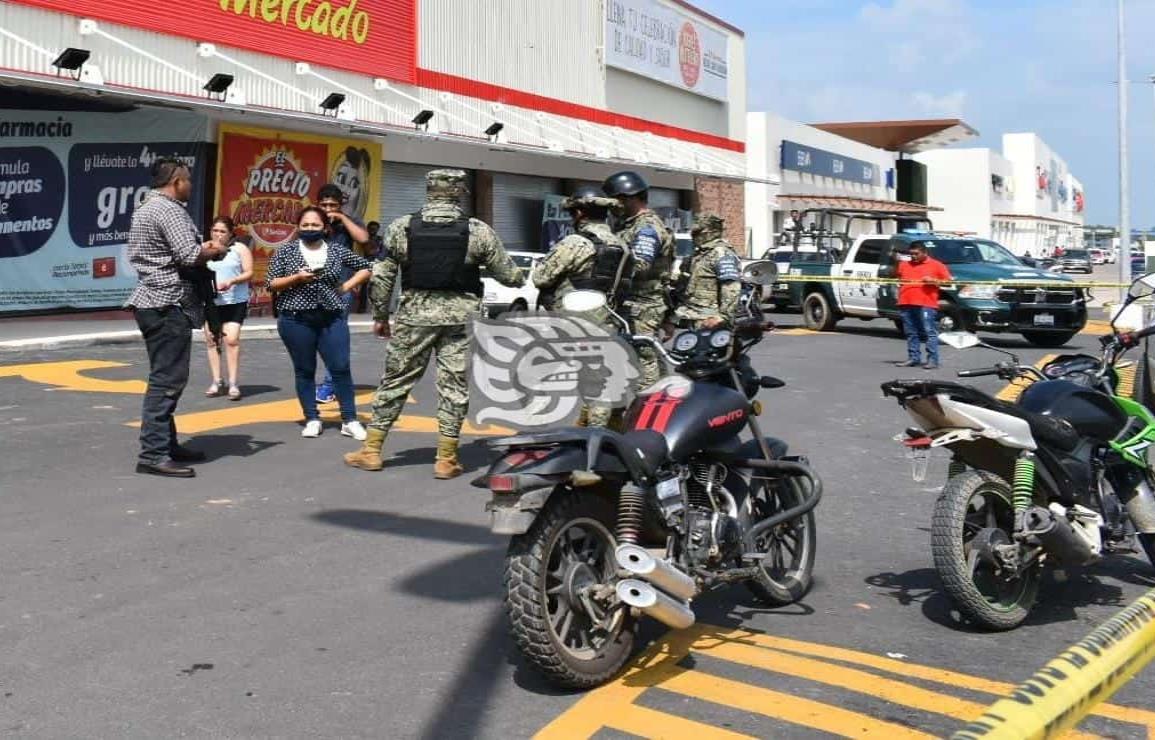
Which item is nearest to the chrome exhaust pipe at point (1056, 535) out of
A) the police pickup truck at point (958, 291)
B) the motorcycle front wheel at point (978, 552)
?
the motorcycle front wheel at point (978, 552)

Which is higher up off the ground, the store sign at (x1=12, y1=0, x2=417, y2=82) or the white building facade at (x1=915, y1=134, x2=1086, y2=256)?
the white building facade at (x1=915, y1=134, x2=1086, y2=256)

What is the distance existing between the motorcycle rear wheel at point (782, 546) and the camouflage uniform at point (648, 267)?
8.85 ft

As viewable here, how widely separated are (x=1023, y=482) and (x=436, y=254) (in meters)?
3.94

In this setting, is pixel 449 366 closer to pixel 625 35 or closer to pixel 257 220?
pixel 257 220

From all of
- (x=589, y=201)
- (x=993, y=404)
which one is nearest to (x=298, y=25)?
(x=589, y=201)

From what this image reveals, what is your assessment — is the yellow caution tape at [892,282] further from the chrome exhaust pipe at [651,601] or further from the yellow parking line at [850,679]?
the chrome exhaust pipe at [651,601]

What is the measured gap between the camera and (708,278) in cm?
1015

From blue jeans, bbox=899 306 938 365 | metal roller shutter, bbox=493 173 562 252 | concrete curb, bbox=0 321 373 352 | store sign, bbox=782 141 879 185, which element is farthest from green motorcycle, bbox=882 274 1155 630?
store sign, bbox=782 141 879 185

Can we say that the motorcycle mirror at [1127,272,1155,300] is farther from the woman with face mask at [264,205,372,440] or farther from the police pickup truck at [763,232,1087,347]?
the police pickup truck at [763,232,1087,347]

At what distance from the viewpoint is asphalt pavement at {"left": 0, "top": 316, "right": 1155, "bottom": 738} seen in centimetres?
400

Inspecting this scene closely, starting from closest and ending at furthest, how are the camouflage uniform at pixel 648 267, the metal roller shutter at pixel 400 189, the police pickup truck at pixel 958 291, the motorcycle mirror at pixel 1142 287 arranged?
the motorcycle mirror at pixel 1142 287
the camouflage uniform at pixel 648 267
the police pickup truck at pixel 958 291
the metal roller shutter at pixel 400 189

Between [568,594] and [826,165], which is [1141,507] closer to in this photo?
[568,594]

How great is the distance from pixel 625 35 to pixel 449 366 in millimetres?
Result: 26750

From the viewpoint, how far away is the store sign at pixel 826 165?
46.2m
